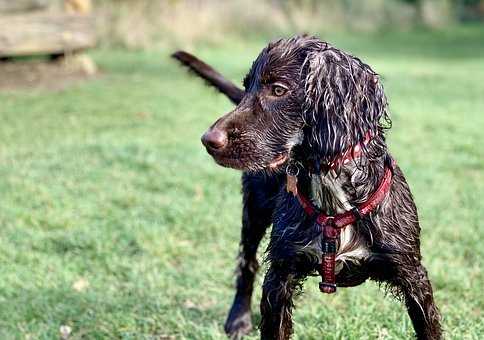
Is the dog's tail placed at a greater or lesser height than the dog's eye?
lesser

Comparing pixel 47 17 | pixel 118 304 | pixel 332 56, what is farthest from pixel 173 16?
pixel 332 56

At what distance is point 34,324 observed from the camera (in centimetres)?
399

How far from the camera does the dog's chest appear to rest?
2785 mm

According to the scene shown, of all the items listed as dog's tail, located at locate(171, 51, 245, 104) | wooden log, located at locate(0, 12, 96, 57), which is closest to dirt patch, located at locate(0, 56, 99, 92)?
wooden log, located at locate(0, 12, 96, 57)

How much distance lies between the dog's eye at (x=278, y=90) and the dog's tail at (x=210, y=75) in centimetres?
115

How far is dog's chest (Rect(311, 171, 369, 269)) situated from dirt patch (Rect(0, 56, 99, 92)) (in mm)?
9951

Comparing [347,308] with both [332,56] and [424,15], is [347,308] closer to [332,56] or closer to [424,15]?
[332,56]

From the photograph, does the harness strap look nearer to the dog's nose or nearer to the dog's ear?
the dog's ear

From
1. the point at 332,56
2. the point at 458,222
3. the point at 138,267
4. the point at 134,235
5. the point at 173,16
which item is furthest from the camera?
the point at 173,16

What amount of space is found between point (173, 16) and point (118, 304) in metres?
16.8

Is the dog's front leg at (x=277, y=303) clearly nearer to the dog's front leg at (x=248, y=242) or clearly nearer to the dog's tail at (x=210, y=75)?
the dog's front leg at (x=248, y=242)

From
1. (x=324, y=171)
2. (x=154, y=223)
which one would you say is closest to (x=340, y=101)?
(x=324, y=171)

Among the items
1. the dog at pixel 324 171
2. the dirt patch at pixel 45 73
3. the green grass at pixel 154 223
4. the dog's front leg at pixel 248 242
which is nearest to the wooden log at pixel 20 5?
the dirt patch at pixel 45 73

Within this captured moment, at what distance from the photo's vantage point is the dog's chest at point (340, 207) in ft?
9.14
